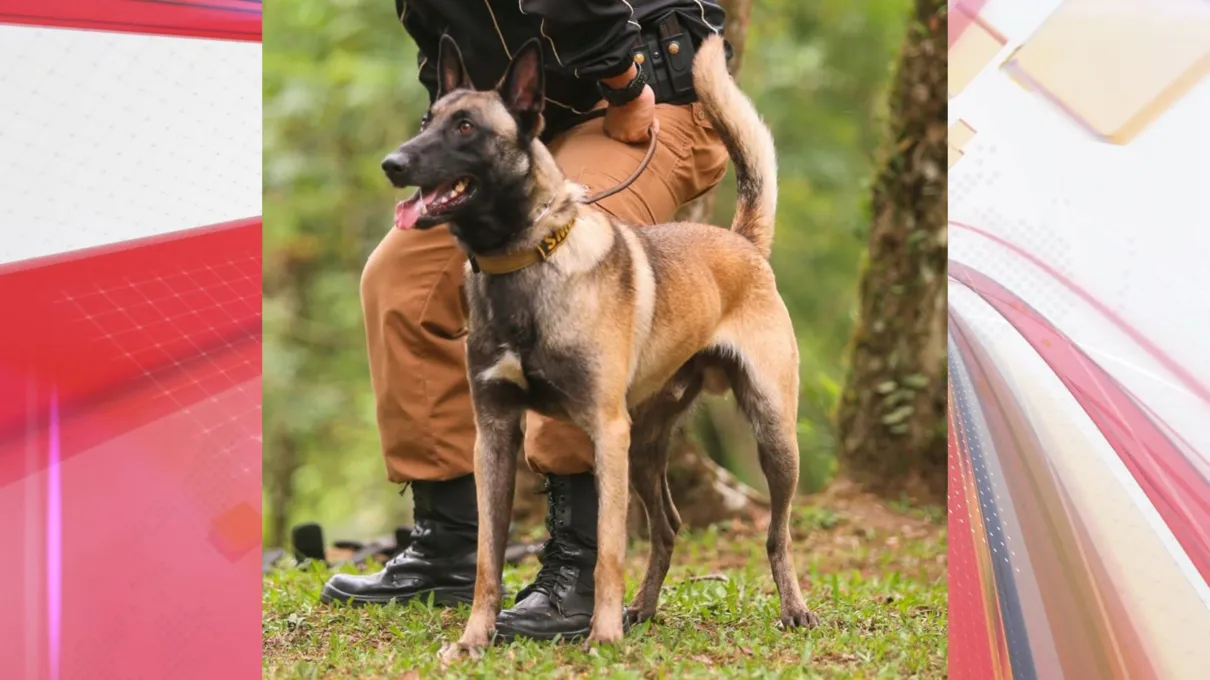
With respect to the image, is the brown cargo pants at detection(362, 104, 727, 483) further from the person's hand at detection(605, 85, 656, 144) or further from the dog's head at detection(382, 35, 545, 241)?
the dog's head at detection(382, 35, 545, 241)

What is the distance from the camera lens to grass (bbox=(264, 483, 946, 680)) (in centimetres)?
335

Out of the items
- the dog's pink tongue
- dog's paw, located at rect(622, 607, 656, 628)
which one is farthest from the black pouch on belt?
dog's paw, located at rect(622, 607, 656, 628)

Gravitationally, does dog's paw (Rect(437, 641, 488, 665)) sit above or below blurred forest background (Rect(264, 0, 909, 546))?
below

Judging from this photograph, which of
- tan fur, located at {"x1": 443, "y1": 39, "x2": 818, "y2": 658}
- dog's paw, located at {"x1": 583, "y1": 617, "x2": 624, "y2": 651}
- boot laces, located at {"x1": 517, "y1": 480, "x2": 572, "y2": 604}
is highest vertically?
tan fur, located at {"x1": 443, "y1": 39, "x2": 818, "y2": 658}

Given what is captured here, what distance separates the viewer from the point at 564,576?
12.5 feet

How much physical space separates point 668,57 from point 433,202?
1.19 meters

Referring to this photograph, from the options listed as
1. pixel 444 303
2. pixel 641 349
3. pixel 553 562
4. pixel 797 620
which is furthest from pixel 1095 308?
pixel 444 303

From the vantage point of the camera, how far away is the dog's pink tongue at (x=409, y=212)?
125 inches

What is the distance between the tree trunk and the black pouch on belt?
11.1 ft

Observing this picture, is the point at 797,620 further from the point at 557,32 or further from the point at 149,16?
the point at 149,16

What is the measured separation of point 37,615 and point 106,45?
4.37 ft

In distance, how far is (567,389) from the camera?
3.47 m

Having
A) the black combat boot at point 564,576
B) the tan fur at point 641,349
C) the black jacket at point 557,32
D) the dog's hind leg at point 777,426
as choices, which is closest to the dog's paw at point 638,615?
the tan fur at point 641,349

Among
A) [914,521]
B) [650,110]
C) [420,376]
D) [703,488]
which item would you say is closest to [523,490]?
[703,488]
